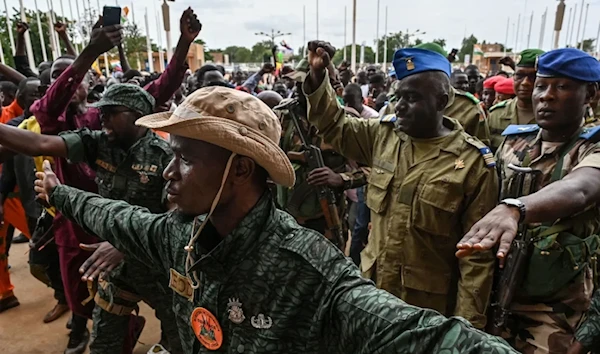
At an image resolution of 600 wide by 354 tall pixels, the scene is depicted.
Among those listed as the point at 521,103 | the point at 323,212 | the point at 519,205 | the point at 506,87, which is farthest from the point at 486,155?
the point at 506,87

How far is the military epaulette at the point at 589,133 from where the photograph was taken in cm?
211

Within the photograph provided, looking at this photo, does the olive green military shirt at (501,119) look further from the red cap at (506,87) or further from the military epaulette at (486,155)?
the military epaulette at (486,155)

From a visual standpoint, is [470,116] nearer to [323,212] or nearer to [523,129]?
[523,129]

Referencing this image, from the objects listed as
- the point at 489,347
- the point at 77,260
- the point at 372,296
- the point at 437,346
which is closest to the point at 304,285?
the point at 372,296

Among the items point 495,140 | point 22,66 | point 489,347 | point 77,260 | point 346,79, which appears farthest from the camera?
point 346,79

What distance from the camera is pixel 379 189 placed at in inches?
104

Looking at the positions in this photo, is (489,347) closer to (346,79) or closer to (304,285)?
(304,285)

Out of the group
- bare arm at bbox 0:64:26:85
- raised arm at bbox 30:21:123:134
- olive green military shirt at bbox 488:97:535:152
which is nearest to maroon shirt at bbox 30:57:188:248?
raised arm at bbox 30:21:123:134

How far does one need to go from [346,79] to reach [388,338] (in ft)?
27.2

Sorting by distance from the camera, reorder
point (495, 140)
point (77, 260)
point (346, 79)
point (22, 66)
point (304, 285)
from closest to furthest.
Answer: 1. point (304, 285)
2. point (77, 260)
3. point (495, 140)
4. point (22, 66)
5. point (346, 79)

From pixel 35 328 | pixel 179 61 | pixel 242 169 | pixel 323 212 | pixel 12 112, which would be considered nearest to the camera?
pixel 242 169

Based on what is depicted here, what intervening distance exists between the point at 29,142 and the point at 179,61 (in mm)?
1719

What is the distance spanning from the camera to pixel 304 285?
1.39 m

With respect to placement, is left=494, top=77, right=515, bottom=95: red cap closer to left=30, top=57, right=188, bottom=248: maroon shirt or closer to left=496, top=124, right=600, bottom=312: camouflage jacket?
left=496, top=124, right=600, bottom=312: camouflage jacket
